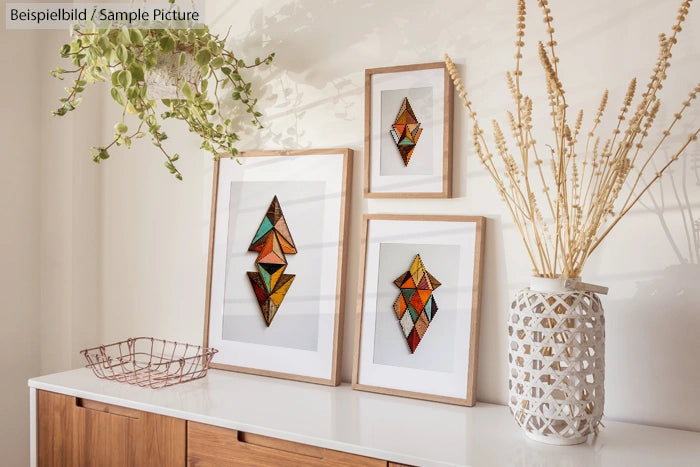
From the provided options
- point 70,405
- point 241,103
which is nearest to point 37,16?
point 241,103

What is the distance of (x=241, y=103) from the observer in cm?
218

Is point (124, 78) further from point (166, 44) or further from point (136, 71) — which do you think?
point (166, 44)

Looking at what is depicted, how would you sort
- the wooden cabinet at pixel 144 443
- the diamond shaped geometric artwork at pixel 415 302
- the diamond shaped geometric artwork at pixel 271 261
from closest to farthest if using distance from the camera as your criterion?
the wooden cabinet at pixel 144 443, the diamond shaped geometric artwork at pixel 415 302, the diamond shaped geometric artwork at pixel 271 261

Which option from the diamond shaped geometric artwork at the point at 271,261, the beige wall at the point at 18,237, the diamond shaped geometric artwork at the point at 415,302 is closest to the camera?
the diamond shaped geometric artwork at the point at 415,302

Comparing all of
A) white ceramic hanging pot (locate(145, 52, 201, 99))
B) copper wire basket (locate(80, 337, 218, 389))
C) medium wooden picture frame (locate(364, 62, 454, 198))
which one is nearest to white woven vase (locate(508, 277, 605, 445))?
medium wooden picture frame (locate(364, 62, 454, 198))

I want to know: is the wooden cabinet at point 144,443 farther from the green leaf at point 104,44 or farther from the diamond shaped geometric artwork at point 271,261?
the green leaf at point 104,44

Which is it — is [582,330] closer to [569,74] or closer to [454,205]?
[454,205]

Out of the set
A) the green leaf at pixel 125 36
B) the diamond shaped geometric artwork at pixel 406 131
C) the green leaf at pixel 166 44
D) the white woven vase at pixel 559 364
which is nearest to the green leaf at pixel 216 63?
the green leaf at pixel 166 44

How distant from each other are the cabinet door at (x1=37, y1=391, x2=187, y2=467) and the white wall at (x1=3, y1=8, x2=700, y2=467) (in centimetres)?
48

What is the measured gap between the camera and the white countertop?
1.38 metres

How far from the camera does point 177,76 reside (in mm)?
1963

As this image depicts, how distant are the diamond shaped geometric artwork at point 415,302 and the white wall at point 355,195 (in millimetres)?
147

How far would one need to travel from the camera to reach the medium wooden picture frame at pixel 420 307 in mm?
1764

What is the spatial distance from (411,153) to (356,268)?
37 centimetres
